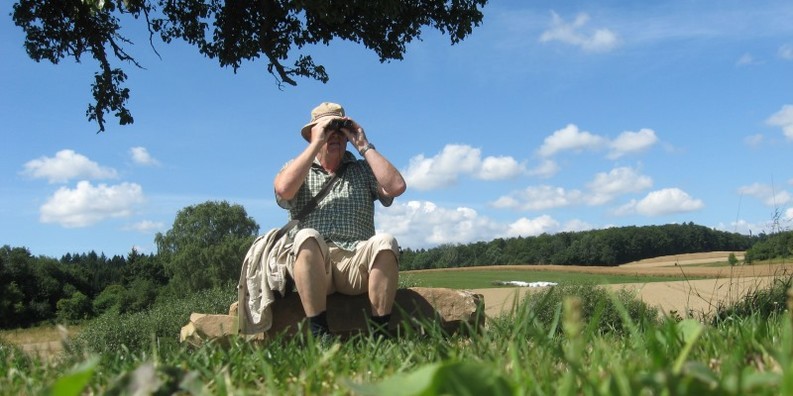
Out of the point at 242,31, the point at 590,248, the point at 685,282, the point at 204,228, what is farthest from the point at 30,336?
the point at 590,248

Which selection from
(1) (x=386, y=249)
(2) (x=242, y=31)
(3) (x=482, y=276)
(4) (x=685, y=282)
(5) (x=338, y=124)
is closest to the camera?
(1) (x=386, y=249)

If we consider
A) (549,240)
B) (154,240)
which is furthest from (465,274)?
(154,240)

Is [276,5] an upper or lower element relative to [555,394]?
upper

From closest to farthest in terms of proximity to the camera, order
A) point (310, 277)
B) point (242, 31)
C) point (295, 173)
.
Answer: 1. point (310, 277)
2. point (295, 173)
3. point (242, 31)

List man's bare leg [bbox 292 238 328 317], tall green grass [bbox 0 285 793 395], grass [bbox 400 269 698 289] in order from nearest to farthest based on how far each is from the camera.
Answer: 1. tall green grass [bbox 0 285 793 395]
2. man's bare leg [bbox 292 238 328 317]
3. grass [bbox 400 269 698 289]

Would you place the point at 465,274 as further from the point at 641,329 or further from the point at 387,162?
the point at 641,329

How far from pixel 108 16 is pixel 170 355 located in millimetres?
9953

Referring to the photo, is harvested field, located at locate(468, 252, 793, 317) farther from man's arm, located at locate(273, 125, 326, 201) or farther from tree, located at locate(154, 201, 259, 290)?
tree, located at locate(154, 201, 259, 290)

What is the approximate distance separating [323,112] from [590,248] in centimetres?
3955

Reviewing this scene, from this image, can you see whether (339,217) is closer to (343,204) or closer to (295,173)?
(343,204)

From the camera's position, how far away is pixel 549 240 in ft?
152

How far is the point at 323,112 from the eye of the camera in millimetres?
5547

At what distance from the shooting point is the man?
Result: 4.68 meters

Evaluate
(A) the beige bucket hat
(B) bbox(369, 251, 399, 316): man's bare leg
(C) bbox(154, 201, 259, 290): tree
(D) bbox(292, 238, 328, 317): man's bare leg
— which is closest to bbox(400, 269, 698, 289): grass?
(C) bbox(154, 201, 259, 290): tree
